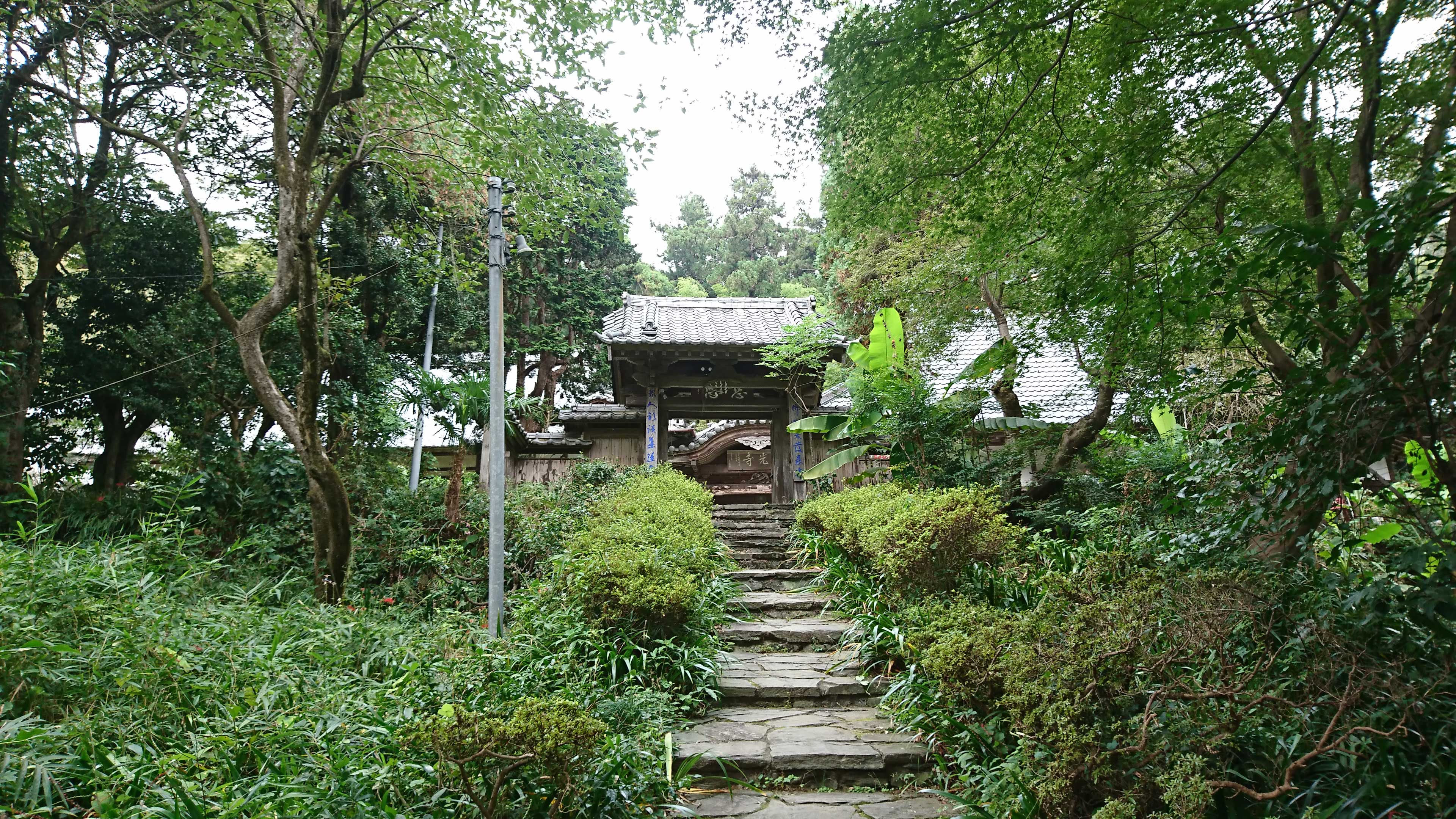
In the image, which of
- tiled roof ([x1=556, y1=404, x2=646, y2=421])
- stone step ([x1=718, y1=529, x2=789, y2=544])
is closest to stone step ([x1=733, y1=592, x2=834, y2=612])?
stone step ([x1=718, y1=529, x2=789, y2=544])

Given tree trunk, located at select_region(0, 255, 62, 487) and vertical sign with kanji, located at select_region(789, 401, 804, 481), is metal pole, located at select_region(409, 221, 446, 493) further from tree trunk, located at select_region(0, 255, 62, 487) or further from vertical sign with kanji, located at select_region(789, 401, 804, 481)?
vertical sign with kanji, located at select_region(789, 401, 804, 481)

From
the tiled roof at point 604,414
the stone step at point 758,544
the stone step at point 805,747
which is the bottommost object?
the stone step at point 805,747

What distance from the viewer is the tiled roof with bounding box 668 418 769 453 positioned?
14.9 meters

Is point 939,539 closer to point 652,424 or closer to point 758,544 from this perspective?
point 758,544

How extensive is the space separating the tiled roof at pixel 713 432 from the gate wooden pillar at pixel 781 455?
2019mm

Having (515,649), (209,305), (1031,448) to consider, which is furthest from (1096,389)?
(209,305)

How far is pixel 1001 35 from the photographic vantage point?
316cm

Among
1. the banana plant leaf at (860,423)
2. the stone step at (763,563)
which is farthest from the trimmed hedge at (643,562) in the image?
the banana plant leaf at (860,423)

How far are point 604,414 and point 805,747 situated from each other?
8999mm

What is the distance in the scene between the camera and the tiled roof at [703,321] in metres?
11.0

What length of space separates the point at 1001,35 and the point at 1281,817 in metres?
3.22

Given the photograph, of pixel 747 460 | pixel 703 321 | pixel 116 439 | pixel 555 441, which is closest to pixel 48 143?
pixel 116 439

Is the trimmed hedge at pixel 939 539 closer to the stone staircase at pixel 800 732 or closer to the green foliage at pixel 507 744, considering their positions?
the stone staircase at pixel 800 732

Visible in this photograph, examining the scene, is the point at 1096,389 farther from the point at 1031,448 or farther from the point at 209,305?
the point at 209,305
